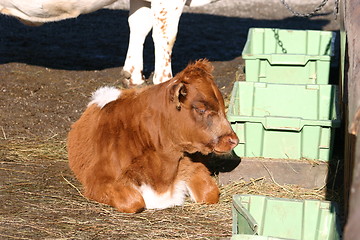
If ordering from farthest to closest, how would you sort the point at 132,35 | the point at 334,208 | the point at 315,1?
the point at 315,1, the point at 132,35, the point at 334,208

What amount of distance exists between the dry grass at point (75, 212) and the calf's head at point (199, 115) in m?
0.47

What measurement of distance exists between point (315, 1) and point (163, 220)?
8199mm

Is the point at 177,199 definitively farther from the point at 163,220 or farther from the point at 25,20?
the point at 25,20

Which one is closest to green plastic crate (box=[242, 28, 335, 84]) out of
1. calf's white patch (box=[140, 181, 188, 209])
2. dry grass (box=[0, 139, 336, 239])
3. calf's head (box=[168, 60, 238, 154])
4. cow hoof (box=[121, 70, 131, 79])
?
cow hoof (box=[121, 70, 131, 79])

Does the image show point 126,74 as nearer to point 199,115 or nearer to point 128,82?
point 128,82

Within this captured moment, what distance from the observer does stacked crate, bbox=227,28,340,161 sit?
17.5ft

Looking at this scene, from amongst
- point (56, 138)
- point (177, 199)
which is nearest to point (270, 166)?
point (177, 199)

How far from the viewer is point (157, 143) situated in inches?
185

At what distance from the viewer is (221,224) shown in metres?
4.66

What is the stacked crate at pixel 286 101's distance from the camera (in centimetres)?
534

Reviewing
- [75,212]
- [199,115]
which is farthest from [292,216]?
[75,212]

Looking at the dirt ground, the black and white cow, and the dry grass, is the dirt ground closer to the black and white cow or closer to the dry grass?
the dry grass

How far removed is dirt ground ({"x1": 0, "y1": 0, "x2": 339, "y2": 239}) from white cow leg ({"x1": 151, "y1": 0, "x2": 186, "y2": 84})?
0.67 m

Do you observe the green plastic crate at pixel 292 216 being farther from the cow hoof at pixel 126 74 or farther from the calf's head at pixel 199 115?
the cow hoof at pixel 126 74
